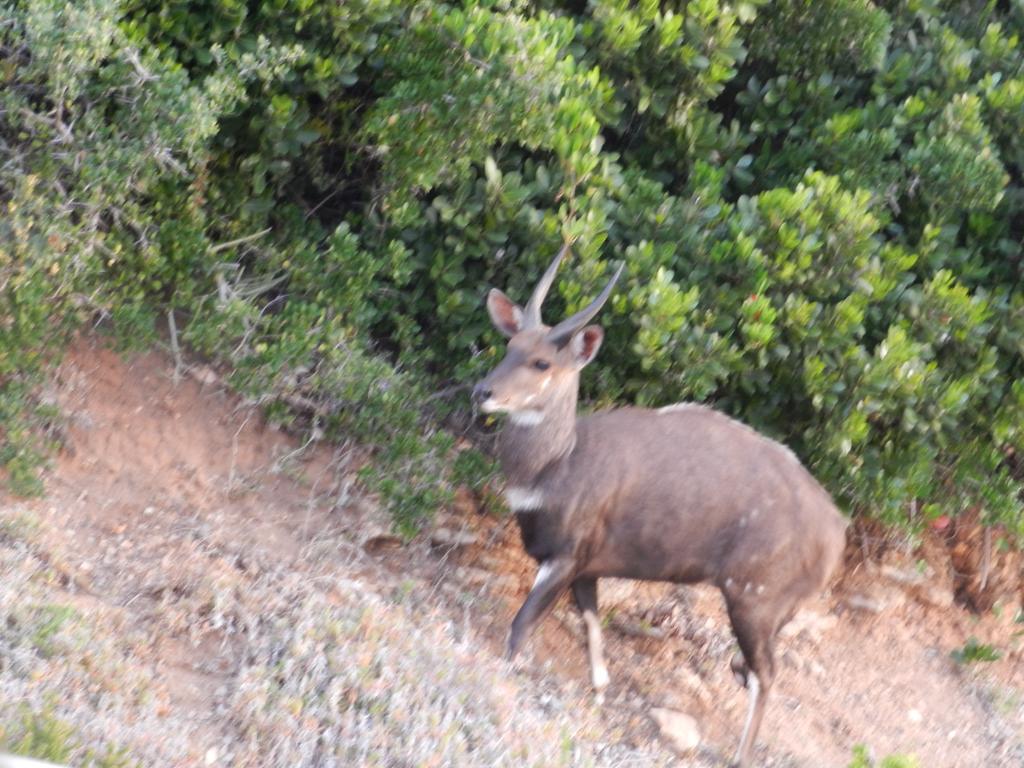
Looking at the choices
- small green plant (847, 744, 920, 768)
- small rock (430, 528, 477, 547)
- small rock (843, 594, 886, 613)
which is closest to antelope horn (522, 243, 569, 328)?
small rock (430, 528, 477, 547)

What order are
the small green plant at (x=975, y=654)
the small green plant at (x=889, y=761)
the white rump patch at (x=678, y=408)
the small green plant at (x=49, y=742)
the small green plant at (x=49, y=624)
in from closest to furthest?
the small green plant at (x=49, y=742) < the small green plant at (x=49, y=624) < the small green plant at (x=889, y=761) < the white rump patch at (x=678, y=408) < the small green plant at (x=975, y=654)

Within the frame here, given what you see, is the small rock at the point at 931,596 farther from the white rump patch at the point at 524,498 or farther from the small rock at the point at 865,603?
the white rump patch at the point at 524,498

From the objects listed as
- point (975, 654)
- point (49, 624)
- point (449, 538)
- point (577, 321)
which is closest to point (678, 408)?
point (577, 321)

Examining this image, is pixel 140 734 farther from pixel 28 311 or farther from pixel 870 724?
pixel 870 724

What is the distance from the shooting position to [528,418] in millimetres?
7793

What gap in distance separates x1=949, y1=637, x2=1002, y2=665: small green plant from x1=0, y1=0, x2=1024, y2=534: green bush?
926mm

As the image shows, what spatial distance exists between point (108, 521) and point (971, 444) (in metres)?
5.36

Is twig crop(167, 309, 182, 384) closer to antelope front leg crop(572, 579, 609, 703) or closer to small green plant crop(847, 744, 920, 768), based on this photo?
antelope front leg crop(572, 579, 609, 703)

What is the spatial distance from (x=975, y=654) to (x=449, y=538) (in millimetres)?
3651

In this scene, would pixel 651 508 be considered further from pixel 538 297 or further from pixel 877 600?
pixel 877 600

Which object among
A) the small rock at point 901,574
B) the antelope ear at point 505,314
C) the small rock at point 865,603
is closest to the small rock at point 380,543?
the antelope ear at point 505,314

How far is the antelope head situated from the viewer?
24.7 ft

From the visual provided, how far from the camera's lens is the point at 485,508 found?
8.77m

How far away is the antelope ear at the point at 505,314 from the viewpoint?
798 centimetres
